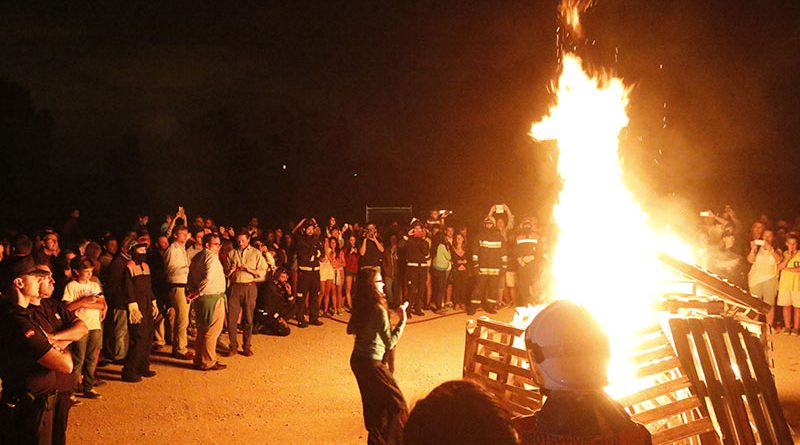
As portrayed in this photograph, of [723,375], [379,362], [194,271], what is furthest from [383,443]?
[194,271]

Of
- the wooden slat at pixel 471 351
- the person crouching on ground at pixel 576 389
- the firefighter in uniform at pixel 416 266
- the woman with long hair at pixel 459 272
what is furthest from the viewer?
the woman with long hair at pixel 459 272

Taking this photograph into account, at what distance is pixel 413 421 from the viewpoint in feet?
5.79

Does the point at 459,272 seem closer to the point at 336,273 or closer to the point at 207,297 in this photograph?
the point at 336,273

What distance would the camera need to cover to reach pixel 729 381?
5.23m

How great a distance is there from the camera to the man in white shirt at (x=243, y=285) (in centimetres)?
906

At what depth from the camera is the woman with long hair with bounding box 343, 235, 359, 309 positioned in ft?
43.6

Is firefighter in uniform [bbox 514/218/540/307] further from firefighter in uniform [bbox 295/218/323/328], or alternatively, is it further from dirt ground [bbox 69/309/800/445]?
firefighter in uniform [bbox 295/218/323/328]

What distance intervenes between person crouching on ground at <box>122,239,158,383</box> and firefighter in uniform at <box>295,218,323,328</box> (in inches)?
152

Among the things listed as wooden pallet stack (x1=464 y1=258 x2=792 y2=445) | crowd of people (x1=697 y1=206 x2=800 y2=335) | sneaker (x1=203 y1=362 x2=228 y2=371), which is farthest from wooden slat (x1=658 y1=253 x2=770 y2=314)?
sneaker (x1=203 y1=362 x2=228 y2=371)

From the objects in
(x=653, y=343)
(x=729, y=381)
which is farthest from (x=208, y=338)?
(x=729, y=381)

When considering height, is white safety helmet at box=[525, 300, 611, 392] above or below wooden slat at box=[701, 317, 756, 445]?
above

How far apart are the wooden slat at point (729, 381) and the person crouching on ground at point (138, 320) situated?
7017 millimetres

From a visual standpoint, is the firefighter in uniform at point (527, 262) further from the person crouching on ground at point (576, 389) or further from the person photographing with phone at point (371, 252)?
the person crouching on ground at point (576, 389)

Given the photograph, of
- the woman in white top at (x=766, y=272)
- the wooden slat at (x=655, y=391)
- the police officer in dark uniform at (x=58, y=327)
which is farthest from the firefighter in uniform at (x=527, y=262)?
the police officer in dark uniform at (x=58, y=327)
